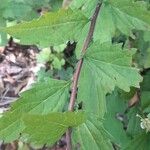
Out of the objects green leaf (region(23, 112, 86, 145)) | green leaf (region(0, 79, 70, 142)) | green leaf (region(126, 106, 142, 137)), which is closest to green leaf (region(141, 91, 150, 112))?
green leaf (region(126, 106, 142, 137))

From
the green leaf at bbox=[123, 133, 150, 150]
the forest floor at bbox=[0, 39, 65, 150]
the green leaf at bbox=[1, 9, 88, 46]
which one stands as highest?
the green leaf at bbox=[1, 9, 88, 46]

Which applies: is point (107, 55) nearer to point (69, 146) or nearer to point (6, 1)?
point (69, 146)

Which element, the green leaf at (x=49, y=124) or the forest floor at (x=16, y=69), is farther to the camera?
the forest floor at (x=16, y=69)

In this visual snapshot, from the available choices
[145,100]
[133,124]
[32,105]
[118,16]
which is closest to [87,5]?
[118,16]

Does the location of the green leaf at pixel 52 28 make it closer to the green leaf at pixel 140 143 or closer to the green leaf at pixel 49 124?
the green leaf at pixel 49 124

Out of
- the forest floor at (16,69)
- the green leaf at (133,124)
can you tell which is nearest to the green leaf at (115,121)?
the green leaf at (133,124)

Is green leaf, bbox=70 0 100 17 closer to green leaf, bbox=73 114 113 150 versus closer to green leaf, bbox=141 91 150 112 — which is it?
green leaf, bbox=73 114 113 150
